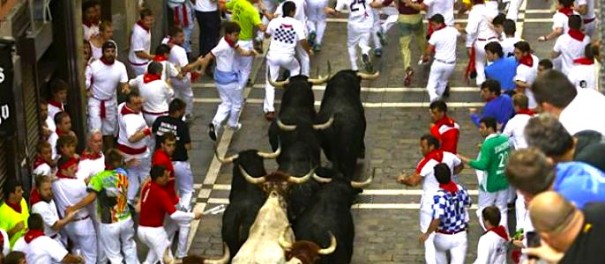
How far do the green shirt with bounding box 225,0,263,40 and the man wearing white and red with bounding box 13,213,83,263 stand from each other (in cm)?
741

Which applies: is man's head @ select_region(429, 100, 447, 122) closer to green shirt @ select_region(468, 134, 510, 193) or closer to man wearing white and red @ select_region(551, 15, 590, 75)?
green shirt @ select_region(468, 134, 510, 193)

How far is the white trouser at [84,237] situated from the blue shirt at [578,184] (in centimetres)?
872

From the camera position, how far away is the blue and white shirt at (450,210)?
16.0 metres

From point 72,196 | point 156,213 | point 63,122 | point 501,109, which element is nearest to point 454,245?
point 501,109

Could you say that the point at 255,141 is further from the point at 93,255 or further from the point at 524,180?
the point at 524,180

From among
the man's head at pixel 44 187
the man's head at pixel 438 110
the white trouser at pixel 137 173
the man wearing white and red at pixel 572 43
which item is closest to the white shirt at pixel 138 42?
the white trouser at pixel 137 173

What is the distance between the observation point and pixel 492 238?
628 inches

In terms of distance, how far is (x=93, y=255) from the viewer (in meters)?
17.2

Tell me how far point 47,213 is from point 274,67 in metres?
6.64

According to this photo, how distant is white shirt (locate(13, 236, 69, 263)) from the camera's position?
15492mm

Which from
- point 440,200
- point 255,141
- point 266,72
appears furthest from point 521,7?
point 440,200

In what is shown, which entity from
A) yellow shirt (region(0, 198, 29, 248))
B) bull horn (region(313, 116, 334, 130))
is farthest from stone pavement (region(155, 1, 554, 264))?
yellow shirt (region(0, 198, 29, 248))

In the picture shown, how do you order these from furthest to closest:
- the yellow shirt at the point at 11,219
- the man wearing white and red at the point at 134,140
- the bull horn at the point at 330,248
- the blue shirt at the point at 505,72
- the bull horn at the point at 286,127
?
the blue shirt at the point at 505,72 < the bull horn at the point at 286,127 < the man wearing white and red at the point at 134,140 < the yellow shirt at the point at 11,219 < the bull horn at the point at 330,248

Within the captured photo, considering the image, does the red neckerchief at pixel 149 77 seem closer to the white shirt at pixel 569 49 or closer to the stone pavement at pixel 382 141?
the stone pavement at pixel 382 141
